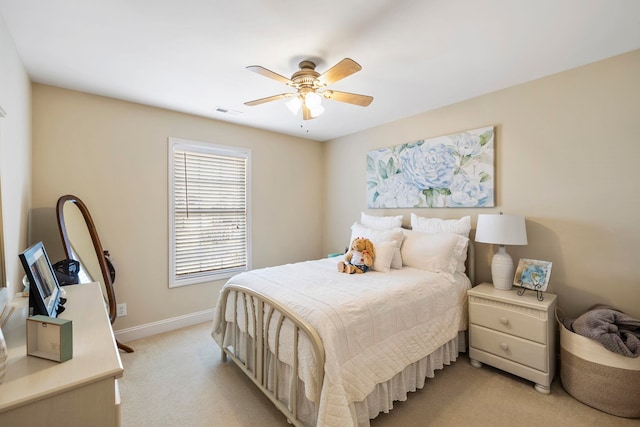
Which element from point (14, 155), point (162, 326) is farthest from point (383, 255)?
point (14, 155)

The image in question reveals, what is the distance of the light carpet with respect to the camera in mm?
1771

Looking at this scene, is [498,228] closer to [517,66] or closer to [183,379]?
[517,66]

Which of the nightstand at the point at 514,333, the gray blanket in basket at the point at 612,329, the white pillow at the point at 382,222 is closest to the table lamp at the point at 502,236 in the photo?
the nightstand at the point at 514,333

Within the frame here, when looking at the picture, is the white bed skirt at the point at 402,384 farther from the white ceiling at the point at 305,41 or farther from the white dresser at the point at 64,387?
the white ceiling at the point at 305,41

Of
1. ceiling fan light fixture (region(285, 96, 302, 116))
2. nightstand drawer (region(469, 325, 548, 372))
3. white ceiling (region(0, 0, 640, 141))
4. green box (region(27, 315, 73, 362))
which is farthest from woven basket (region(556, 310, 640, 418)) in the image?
green box (region(27, 315, 73, 362))

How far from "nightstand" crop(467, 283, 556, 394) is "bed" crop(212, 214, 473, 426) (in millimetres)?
153

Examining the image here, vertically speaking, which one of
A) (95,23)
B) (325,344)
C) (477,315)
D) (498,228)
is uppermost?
(95,23)

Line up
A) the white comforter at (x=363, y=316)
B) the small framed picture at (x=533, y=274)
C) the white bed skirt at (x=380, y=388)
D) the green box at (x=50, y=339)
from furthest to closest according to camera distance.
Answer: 1. the small framed picture at (x=533, y=274)
2. the white bed skirt at (x=380, y=388)
3. the white comforter at (x=363, y=316)
4. the green box at (x=50, y=339)

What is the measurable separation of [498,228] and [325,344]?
1.76 m

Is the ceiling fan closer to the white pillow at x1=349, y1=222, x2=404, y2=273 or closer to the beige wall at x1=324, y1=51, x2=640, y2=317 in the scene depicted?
the white pillow at x1=349, y1=222, x2=404, y2=273

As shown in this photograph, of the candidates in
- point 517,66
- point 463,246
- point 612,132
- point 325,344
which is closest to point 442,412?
point 325,344

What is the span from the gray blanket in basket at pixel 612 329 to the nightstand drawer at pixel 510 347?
0.99 feet

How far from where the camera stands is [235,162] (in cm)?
366

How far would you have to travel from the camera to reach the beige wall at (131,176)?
2500 millimetres
